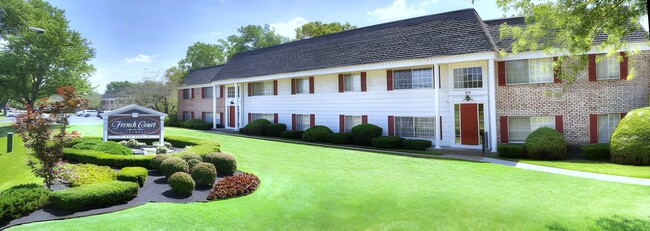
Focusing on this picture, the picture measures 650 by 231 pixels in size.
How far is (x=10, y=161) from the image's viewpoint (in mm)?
16547

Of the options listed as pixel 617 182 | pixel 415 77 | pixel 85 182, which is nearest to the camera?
pixel 85 182

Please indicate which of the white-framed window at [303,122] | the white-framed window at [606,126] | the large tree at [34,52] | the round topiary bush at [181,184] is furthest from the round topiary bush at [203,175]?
the large tree at [34,52]

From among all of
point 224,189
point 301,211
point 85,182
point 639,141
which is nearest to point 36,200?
point 85,182

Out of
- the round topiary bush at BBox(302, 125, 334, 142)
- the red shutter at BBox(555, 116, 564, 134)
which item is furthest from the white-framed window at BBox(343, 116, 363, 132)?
A: the red shutter at BBox(555, 116, 564, 134)

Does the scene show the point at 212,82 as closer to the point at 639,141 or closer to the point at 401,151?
the point at 401,151

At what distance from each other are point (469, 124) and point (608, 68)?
6.60m

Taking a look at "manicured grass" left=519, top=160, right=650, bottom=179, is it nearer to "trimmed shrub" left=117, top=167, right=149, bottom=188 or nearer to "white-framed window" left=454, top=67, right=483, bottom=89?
"white-framed window" left=454, top=67, right=483, bottom=89

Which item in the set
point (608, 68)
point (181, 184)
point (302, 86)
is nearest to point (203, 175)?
point (181, 184)

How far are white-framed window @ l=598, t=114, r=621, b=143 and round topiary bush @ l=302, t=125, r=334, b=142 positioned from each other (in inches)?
544

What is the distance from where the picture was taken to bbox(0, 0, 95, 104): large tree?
112ft

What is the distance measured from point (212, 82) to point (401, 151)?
71.9 feet

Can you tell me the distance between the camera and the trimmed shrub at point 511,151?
1620 centimetres

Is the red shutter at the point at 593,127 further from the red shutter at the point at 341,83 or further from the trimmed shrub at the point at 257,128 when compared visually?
the trimmed shrub at the point at 257,128

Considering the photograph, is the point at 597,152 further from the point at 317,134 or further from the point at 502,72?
the point at 317,134
